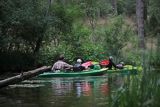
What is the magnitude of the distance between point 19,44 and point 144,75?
2229 cm

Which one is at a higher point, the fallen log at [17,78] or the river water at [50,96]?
the fallen log at [17,78]

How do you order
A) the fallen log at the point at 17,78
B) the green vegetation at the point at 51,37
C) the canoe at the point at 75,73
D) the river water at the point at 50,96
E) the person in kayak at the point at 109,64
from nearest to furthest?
the river water at the point at 50,96 → the fallen log at the point at 17,78 → the canoe at the point at 75,73 → the person in kayak at the point at 109,64 → the green vegetation at the point at 51,37

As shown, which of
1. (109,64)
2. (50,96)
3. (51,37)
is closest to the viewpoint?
(50,96)

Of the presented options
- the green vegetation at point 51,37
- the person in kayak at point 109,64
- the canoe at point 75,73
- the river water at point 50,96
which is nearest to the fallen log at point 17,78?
the river water at point 50,96

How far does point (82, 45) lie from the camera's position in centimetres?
3131

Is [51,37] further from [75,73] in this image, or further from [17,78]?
[17,78]

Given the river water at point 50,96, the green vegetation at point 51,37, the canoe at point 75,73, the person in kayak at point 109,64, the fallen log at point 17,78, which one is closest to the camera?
the river water at point 50,96

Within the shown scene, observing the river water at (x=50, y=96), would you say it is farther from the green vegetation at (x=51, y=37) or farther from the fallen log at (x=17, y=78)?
the green vegetation at (x=51, y=37)

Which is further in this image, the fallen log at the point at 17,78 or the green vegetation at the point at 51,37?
the green vegetation at the point at 51,37

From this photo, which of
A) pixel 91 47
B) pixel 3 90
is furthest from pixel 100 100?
pixel 91 47

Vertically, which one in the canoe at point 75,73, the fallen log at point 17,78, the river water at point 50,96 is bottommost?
the river water at point 50,96

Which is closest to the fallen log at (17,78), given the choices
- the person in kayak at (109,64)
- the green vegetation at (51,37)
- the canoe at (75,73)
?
the canoe at (75,73)

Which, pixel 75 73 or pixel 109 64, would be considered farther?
pixel 109 64

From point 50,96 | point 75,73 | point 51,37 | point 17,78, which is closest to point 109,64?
point 75,73
